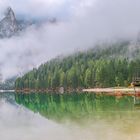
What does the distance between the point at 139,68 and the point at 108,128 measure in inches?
5250

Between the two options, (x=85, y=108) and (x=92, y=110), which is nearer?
(x=92, y=110)

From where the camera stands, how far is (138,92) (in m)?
101

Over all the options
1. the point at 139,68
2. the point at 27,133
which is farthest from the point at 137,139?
the point at 139,68

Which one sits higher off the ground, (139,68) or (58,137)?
(139,68)

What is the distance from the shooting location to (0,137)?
3559 centimetres

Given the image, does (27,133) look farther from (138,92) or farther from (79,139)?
(138,92)

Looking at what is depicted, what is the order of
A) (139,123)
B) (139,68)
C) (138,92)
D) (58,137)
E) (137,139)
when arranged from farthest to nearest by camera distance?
(139,68)
(138,92)
(139,123)
(58,137)
(137,139)

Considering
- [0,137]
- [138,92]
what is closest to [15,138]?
[0,137]

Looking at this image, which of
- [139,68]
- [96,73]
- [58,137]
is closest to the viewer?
[58,137]

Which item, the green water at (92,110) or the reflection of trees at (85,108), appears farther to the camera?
the reflection of trees at (85,108)

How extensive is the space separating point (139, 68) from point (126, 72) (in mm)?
5623

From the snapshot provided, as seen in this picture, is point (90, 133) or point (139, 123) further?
point (139, 123)

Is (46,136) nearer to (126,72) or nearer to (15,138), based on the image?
(15,138)

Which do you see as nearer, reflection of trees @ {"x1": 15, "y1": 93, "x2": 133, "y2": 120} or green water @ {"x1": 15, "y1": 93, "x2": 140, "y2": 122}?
green water @ {"x1": 15, "y1": 93, "x2": 140, "y2": 122}
